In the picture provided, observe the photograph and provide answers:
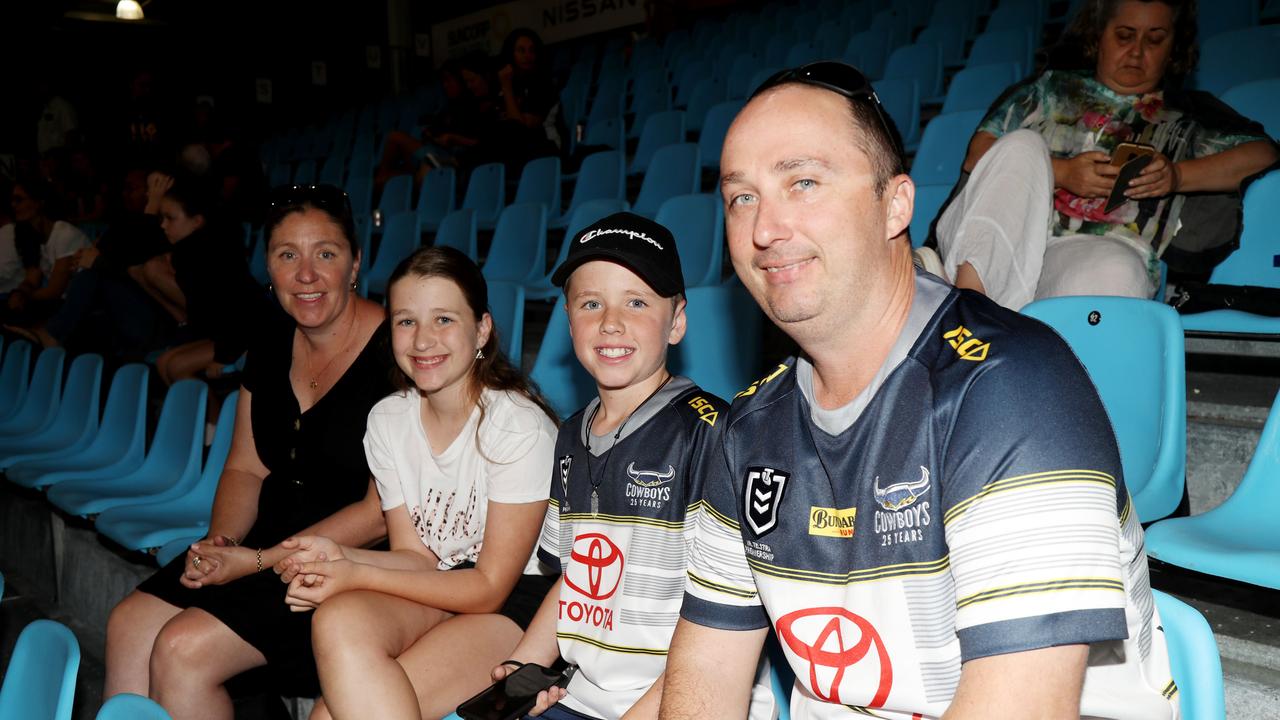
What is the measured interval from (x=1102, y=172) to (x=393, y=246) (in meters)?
3.93

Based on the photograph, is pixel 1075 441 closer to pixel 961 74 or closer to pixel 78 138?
pixel 961 74

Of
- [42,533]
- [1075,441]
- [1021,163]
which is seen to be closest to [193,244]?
[42,533]

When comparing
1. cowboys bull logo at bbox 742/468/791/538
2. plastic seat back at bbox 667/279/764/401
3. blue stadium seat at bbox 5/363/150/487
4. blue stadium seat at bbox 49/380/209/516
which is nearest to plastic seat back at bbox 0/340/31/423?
blue stadium seat at bbox 5/363/150/487

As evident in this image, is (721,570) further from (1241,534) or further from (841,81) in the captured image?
(1241,534)

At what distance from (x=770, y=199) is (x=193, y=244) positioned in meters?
3.19

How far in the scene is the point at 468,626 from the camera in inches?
67.3

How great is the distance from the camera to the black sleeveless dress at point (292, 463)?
201 centimetres

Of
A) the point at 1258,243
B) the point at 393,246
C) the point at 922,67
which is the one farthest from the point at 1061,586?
the point at 393,246

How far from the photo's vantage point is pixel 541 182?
5398 mm

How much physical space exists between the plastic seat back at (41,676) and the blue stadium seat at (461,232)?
10.9ft

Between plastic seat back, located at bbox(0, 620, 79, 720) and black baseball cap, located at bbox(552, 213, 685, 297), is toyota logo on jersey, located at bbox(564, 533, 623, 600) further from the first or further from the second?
plastic seat back, located at bbox(0, 620, 79, 720)

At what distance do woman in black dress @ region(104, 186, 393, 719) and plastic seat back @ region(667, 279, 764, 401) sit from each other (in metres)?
0.78

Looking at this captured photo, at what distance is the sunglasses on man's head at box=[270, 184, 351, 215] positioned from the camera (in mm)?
2279

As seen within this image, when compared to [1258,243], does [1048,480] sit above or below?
below
